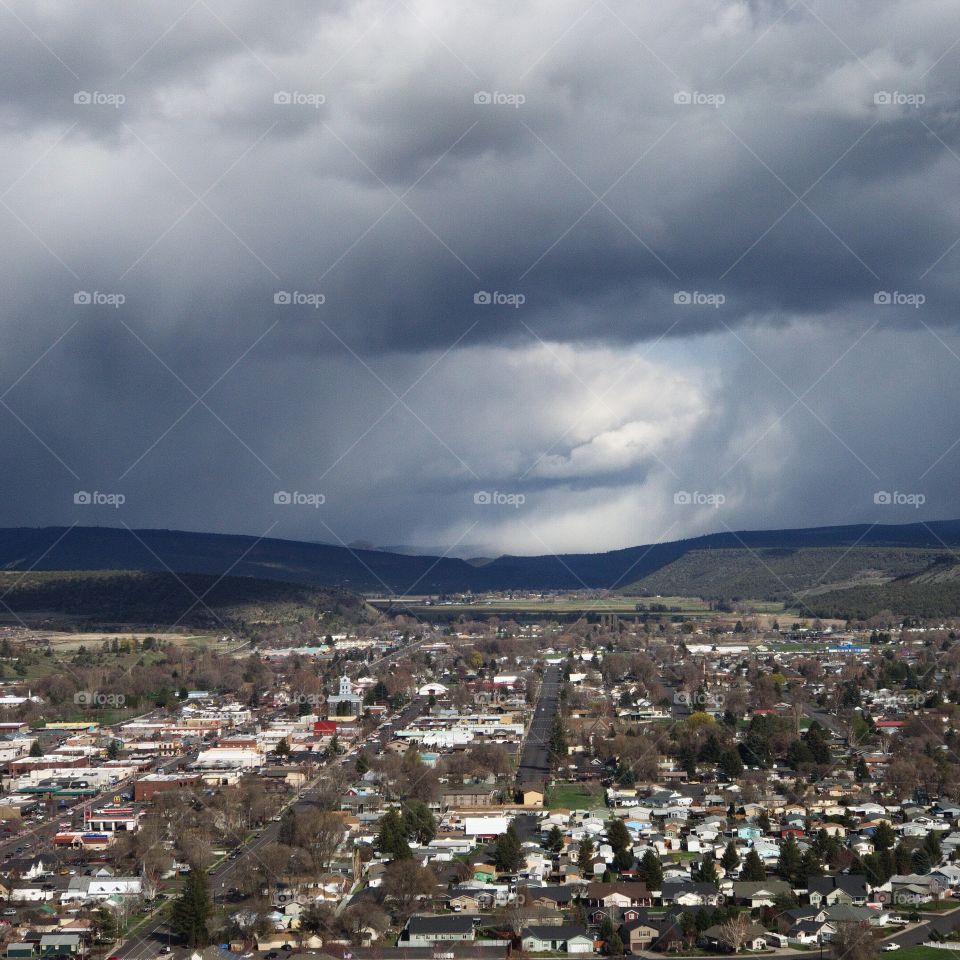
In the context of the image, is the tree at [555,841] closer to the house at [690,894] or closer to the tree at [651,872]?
the tree at [651,872]

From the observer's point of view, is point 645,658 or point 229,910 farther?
point 645,658

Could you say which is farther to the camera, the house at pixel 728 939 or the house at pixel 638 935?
the house at pixel 638 935

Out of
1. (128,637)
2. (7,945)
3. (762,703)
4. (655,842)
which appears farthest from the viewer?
(128,637)

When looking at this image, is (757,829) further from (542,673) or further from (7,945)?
(542,673)

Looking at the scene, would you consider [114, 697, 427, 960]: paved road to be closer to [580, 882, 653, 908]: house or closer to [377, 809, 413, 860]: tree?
[377, 809, 413, 860]: tree

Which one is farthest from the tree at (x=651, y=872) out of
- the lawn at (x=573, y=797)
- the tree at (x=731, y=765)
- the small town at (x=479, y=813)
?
the tree at (x=731, y=765)

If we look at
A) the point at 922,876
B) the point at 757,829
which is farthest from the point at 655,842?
the point at 922,876
